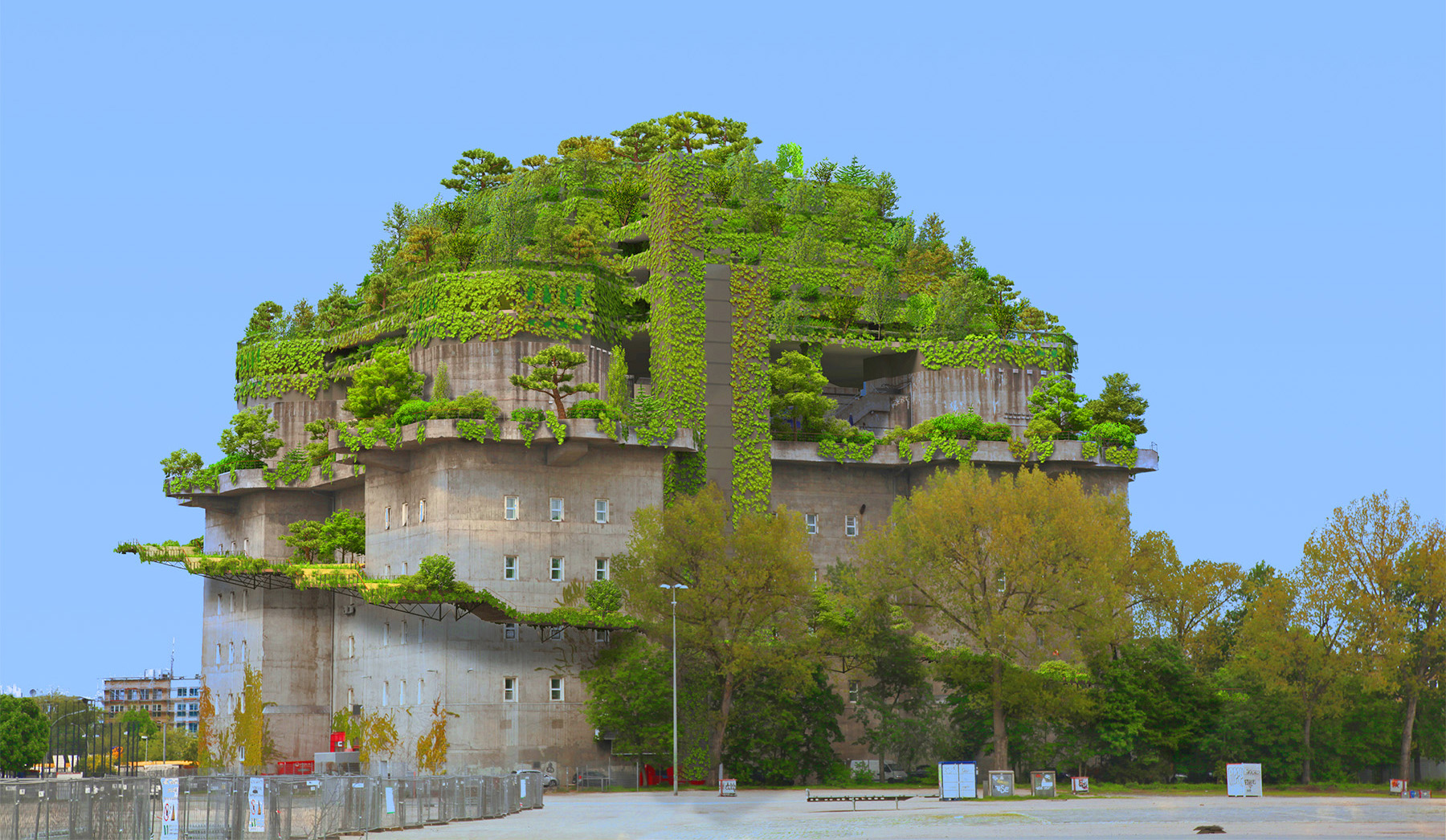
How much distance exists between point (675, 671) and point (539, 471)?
16.4 metres

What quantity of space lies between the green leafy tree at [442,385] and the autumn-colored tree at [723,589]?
14.2 meters

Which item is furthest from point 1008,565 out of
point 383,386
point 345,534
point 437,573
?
point 345,534

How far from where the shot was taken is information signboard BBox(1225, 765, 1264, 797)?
68062mm

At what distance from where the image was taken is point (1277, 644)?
281 ft

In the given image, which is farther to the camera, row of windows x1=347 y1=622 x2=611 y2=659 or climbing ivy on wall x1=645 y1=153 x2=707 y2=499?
climbing ivy on wall x1=645 y1=153 x2=707 y2=499

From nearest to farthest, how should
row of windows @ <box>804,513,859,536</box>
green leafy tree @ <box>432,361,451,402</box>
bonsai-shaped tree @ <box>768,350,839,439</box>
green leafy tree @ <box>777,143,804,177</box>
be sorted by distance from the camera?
1. green leafy tree @ <box>432,361,451,402</box>
2. bonsai-shaped tree @ <box>768,350,839,439</box>
3. row of windows @ <box>804,513,859,536</box>
4. green leafy tree @ <box>777,143,804,177</box>

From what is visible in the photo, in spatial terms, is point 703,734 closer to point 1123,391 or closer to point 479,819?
point 479,819

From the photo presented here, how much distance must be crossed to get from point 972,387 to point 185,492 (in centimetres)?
5092

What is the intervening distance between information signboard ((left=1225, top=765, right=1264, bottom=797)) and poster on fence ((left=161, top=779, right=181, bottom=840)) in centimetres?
4732

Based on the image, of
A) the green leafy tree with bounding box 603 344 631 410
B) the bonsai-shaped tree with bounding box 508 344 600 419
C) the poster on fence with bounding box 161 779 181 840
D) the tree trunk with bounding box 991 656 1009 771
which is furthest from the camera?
the green leafy tree with bounding box 603 344 631 410

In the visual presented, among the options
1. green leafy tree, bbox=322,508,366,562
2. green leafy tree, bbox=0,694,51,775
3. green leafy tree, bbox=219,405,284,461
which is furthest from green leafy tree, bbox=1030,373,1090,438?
green leafy tree, bbox=0,694,51,775

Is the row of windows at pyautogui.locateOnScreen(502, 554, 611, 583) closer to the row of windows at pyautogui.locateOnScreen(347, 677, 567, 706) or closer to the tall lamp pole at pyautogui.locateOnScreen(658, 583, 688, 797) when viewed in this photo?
the row of windows at pyautogui.locateOnScreen(347, 677, 567, 706)

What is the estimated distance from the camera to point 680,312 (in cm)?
9331

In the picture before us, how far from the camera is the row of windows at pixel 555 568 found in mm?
86000
